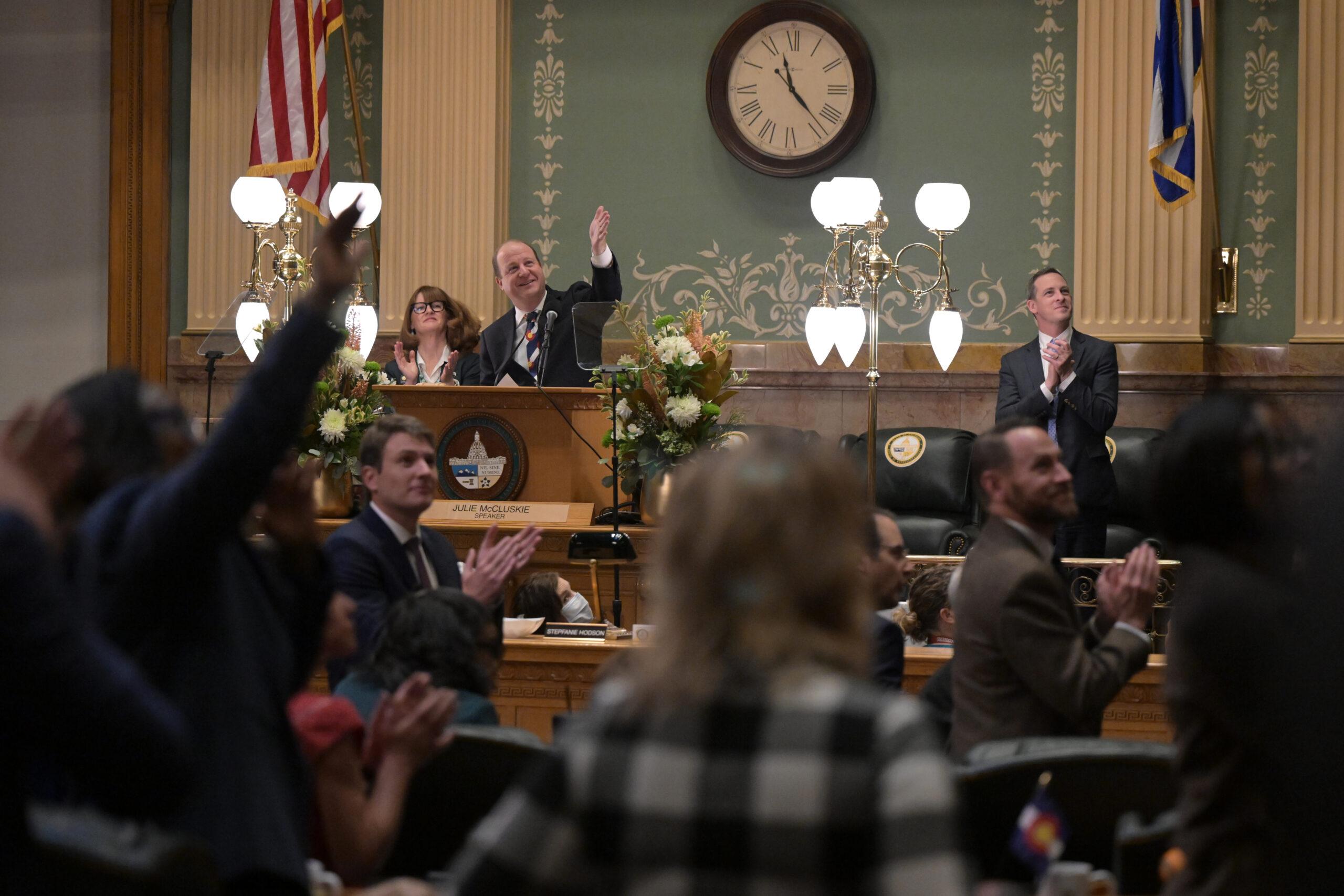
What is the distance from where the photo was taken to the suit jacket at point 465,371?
6.50m

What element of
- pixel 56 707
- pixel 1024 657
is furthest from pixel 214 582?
pixel 1024 657

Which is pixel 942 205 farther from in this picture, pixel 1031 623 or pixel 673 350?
pixel 1031 623

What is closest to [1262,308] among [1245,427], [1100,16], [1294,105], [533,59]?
[1294,105]

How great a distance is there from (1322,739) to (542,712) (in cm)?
332

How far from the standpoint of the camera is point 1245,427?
6.39ft

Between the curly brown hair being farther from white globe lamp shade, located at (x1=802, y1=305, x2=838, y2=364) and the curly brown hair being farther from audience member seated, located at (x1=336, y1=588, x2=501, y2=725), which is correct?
audience member seated, located at (x1=336, y1=588, x2=501, y2=725)

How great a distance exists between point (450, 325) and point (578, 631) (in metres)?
2.52

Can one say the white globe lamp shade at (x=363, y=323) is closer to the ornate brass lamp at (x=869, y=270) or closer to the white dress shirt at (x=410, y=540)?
the ornate brass lamp at (x=869, y=270)

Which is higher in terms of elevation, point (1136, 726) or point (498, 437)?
point (498, 437)

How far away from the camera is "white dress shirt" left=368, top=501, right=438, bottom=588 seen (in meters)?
3.64

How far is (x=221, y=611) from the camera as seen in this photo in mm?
1814

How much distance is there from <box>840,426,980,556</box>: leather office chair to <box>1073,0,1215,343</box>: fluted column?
1227 mm

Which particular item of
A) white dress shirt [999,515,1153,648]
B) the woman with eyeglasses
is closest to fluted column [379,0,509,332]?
the woman with eyeglasses

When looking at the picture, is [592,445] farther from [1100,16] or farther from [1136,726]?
[1100,16]
